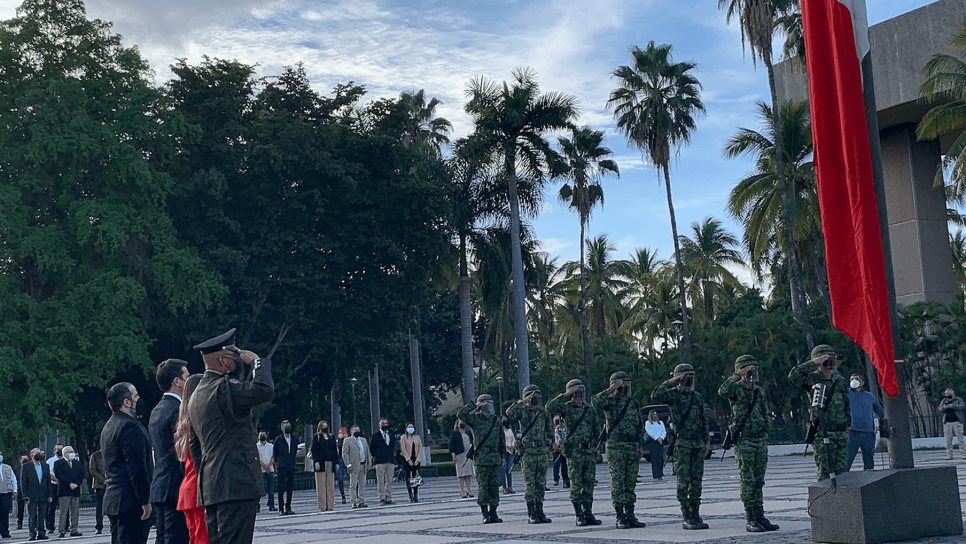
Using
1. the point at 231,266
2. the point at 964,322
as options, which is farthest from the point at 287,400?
the point at 964,322

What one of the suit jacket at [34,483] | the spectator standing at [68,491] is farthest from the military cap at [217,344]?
the suit jacket at [34,483]

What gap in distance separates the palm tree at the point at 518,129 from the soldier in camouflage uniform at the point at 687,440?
2896 centimetres

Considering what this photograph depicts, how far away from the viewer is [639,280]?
2859 inches

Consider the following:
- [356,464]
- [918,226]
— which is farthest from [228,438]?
[918,226]

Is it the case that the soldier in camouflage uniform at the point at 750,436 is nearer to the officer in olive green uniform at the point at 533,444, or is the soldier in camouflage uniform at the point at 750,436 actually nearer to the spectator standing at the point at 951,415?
the officer in olive green uniform at the point at 533,444

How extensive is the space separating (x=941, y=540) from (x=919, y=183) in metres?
36.6

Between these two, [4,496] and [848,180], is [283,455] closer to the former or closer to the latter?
[4,496]

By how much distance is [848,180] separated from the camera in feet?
38.5

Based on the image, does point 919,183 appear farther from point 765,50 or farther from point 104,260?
point 104,260

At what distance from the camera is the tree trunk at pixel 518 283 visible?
42.6 meters

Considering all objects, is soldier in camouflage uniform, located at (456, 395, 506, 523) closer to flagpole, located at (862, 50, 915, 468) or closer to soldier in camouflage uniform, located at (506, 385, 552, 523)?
soldier in camouflage uniform, located at (506, 385, 552, 523)

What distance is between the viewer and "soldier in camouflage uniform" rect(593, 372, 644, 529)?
47.9 feet

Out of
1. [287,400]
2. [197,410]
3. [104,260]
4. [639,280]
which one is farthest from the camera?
Answer: [639,280]

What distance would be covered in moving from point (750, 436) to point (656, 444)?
16.8 metres
